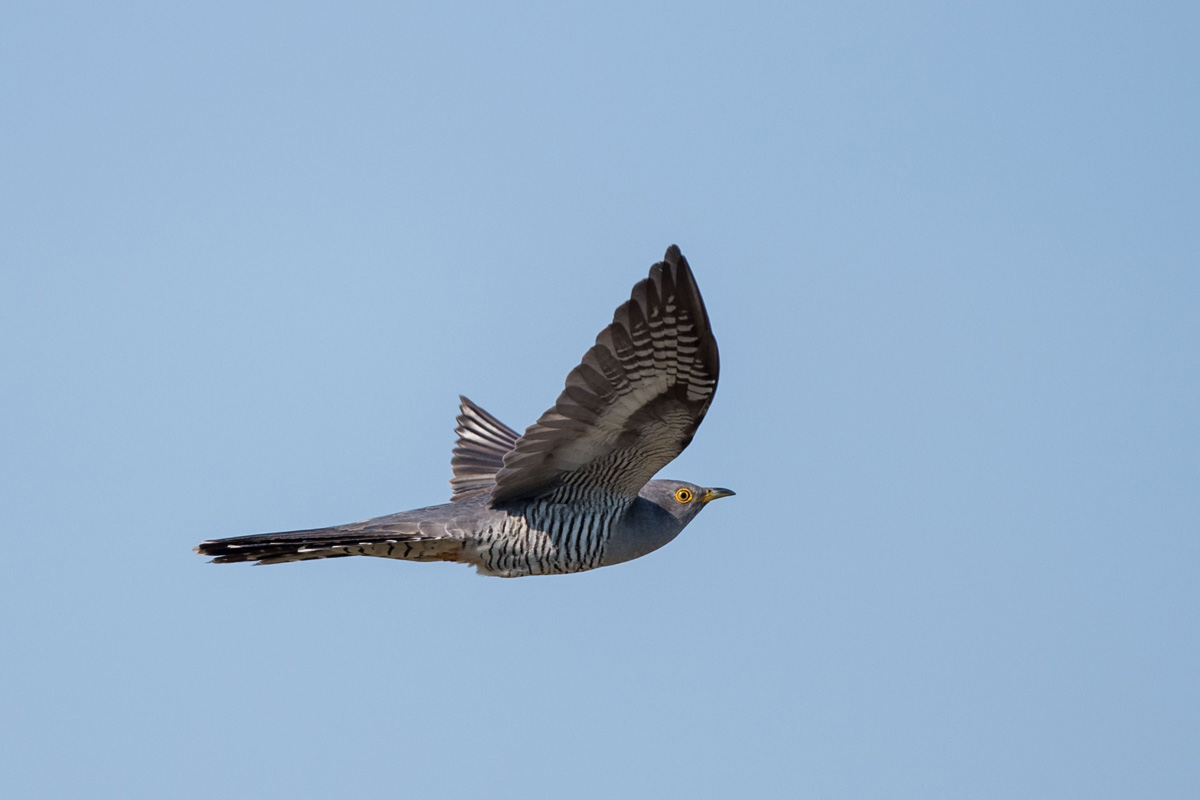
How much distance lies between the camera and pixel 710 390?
786 cm

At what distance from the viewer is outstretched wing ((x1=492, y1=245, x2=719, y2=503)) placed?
289 inches

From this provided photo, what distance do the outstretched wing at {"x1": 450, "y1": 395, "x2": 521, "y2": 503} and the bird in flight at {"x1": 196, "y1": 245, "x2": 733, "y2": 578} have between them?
81cm

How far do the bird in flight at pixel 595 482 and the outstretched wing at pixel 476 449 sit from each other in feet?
2.65

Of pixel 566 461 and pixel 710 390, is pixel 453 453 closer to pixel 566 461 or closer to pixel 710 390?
pixel 566 461

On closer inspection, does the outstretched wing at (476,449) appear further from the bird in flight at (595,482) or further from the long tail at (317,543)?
the long tail at (317,543)

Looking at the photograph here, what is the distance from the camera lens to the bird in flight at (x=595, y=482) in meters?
7.44

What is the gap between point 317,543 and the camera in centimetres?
838

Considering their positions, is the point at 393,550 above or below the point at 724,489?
below

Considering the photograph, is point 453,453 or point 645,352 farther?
point 453,453

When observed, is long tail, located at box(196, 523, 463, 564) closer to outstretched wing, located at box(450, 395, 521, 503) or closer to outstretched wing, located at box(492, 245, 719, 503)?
outstretched wing, located at box(492, 245, 719, 503)

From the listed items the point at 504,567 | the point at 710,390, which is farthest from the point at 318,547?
the point at 710,390

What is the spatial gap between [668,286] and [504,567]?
278cm

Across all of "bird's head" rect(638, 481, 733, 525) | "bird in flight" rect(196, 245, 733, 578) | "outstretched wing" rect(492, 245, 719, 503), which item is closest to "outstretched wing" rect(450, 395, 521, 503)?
"bird in flight" rect(196, 245, 733, 578)

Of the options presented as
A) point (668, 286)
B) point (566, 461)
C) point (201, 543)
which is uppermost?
point (668, 286)
